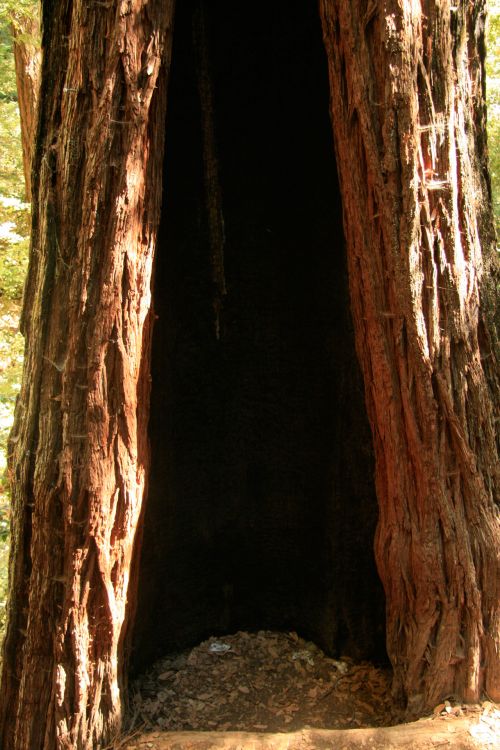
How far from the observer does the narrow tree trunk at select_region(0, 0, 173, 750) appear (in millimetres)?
2285

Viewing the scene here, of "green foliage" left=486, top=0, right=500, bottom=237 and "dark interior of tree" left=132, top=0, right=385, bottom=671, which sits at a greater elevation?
"green foliage" left=486, top=0, right=500, bottom=237

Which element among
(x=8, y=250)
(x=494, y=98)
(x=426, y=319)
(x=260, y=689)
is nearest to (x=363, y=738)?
(x=260, y=689)

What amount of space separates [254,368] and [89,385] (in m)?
1.27

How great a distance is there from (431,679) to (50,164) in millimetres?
2196

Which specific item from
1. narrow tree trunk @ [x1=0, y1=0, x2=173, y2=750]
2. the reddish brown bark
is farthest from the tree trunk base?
narrow tree trunk @ [x1=0, y1=0, x2=173, y2=750]

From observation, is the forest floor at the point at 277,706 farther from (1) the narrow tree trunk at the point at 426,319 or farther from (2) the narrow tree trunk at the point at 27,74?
(2) the narrow tree trunk at the point at 27,74

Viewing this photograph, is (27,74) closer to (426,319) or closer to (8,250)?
(8,250)

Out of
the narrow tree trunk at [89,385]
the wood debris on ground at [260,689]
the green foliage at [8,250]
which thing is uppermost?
the green foliage at [8,250]

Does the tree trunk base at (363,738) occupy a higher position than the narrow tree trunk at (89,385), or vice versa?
the narrow tree trunk at (89,385)

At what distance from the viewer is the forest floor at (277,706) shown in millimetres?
2208

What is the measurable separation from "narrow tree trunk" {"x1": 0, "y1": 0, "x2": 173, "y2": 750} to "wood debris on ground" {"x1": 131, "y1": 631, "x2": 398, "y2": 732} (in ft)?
1.28

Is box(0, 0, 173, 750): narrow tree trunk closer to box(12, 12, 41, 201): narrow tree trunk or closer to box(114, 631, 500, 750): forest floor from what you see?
box(114, 631, 500, 750): forest floor

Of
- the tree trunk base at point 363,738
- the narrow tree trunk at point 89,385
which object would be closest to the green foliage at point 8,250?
the narrow tree trunk at point 89,385

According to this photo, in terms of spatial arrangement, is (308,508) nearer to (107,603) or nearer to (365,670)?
(365,670)
